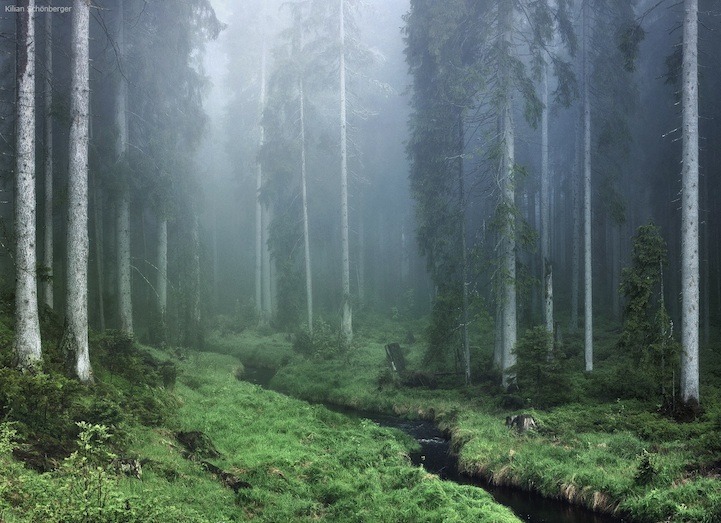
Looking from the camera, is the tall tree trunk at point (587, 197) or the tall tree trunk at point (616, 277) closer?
the tall tree trunk at point (587, 197)

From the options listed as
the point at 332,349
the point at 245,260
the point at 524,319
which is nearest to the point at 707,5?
the point at 524,319

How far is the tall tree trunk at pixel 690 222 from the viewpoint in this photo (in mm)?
13164

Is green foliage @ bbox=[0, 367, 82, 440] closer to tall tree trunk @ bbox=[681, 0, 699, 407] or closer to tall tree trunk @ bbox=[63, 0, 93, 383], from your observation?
tall tree trunk @ bbox=[63, 0, 93, 383]

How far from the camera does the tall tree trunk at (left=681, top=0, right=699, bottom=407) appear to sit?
1316 centimetres

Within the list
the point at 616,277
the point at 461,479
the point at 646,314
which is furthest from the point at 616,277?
the point at 461,479

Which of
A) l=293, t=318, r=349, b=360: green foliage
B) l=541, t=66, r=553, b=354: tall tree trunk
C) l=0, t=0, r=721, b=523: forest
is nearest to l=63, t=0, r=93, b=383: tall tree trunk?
l=0, t=0, r=721, b=523: forest

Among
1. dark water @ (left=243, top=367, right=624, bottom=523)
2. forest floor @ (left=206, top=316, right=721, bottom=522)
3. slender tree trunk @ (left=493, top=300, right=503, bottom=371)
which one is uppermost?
slender tree trunk @ (left=493, top=300, right=503, bottom=371)

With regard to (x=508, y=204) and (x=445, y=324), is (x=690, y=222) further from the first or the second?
(x=445, y=324)

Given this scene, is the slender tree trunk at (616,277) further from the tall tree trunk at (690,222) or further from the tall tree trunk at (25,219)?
the tall tree trunk at (25,219)

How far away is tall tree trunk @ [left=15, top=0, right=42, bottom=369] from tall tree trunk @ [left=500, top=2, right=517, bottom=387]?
12.7m

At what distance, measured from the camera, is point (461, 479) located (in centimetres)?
1198

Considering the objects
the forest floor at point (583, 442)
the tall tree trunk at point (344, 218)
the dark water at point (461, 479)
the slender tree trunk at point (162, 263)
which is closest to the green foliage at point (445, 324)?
the forest floor at point (583, 442)

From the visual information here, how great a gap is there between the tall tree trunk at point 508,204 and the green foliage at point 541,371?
0.94 m

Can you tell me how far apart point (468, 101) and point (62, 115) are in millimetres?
12623
